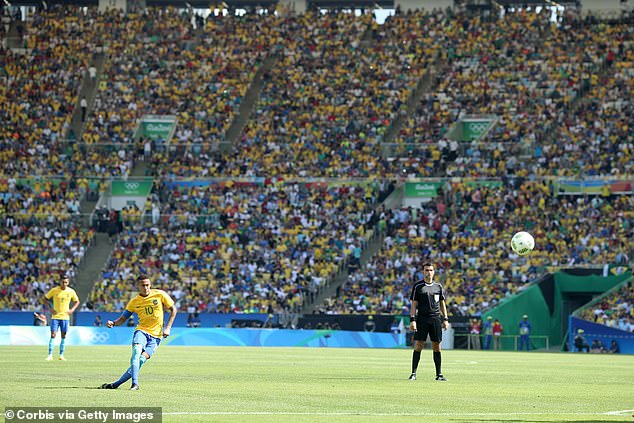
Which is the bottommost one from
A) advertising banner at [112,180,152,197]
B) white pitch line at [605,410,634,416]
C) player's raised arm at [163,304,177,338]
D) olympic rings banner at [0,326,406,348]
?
olympic rings banner at [0,326,406,348]

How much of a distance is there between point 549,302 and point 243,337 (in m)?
16.1

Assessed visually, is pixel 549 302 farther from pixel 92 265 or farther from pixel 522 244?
pixel 522 244

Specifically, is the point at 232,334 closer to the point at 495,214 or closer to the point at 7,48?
the point at 495,214

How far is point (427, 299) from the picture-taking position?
23.8m

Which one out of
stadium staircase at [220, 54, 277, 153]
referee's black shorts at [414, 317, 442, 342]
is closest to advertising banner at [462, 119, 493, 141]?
stadium staircase at [220, 54, 277, 153]

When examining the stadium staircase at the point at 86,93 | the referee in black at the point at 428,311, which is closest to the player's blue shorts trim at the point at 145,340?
the referee in black at the point at 428,311

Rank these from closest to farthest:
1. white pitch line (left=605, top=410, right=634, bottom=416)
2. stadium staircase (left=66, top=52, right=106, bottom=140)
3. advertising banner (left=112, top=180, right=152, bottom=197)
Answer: white pitch line (left=605, top=410, right=634, bottom=416)
advertising banner (left=112, top=180, right=152, bottom=197)
stadium staircase (left=66, top=52, right=106, bottom=140)

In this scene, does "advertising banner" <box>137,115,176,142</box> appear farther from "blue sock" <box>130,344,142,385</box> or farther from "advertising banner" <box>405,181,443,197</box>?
"blue sock" <box>130,344,142,385</box>

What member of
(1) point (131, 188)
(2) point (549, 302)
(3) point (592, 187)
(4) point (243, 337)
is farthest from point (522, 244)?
(1) point (131, 188)

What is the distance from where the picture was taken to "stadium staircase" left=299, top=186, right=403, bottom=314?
194 feet

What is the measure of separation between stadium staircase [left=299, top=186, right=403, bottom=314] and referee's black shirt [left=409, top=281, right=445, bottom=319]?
34498mm

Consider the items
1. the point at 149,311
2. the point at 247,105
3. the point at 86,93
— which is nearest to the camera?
the point at 149,311

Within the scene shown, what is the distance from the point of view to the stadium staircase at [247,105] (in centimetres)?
7119

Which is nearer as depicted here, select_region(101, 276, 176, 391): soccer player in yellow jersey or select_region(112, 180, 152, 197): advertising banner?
select_region(101, 276, 176, 391): soccer player in yellow jersey
